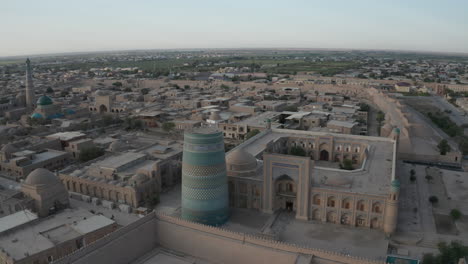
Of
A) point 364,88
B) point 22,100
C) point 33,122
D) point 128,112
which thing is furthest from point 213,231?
point 364,88

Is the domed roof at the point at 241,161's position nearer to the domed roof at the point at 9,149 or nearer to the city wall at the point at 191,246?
the city wall at the point at 191,246

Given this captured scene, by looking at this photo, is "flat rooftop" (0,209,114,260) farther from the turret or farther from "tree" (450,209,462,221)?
"tree" (450,209,462,221)

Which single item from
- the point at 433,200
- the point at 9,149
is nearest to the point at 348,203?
the point at 433,200

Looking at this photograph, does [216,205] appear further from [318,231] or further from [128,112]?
[128,112]

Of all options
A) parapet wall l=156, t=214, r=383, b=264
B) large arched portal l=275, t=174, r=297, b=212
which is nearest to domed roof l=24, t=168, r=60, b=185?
parapet wall l=156, t=214, r=383, b=264

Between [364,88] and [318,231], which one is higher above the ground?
[364,88]

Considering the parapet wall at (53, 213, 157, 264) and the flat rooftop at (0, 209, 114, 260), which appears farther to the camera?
the flat rooftop at (0, 209, 114, 260)
